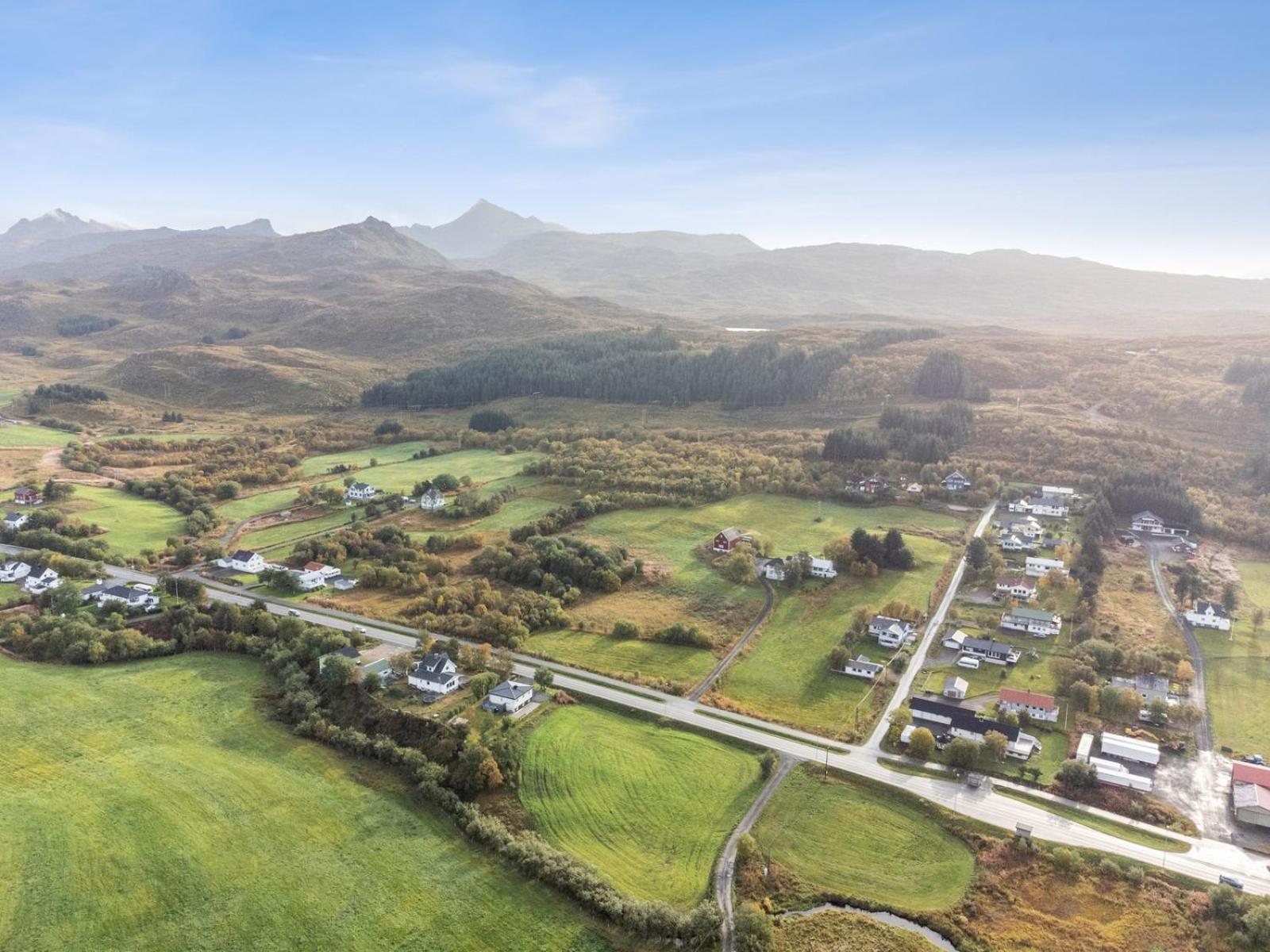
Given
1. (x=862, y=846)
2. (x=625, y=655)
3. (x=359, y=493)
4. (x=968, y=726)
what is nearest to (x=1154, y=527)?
(x=968, y=726)

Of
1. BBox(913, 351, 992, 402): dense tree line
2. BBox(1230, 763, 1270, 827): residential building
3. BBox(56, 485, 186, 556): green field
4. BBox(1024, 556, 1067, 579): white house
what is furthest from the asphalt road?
BBox(913, 351, 992, 402): dense tree line

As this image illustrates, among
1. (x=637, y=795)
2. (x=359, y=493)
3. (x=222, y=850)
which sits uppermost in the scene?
(x=359, y=493)

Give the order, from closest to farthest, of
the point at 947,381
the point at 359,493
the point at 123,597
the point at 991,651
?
the point at 991,651, the point at 123,597, the point at 359,493, the point at 947,381

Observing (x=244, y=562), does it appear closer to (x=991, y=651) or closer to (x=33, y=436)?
(x=991, y=651)

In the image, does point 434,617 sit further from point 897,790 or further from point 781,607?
point 897,790

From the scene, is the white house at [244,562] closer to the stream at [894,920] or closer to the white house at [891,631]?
the white house at [891,631]

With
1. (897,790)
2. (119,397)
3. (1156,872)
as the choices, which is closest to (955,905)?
(897,790)
